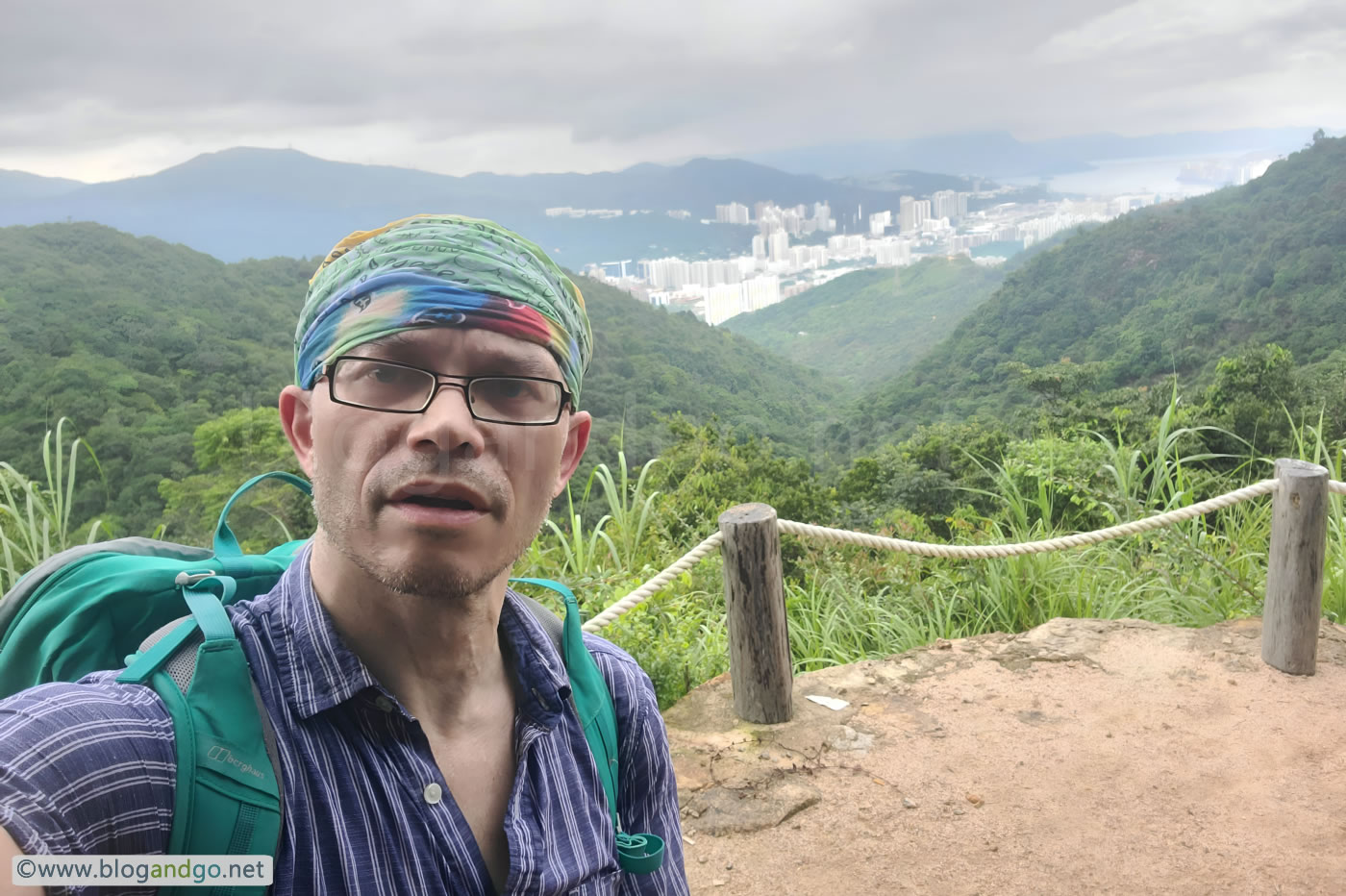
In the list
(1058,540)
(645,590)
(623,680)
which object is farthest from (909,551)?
(623,680)

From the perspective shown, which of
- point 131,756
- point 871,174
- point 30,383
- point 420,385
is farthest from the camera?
point 871,174

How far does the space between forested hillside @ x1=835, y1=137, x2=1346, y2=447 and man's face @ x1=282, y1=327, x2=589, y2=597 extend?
18105mm

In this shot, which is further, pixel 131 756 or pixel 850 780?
pixel 850 780

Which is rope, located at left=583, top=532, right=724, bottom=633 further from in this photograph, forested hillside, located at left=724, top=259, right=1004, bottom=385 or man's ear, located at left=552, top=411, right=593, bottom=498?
forested hillside, located at left=724, top=259, right=1004, bottom=385

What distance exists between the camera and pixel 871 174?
78.3 m

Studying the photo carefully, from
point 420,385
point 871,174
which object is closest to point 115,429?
point 420,385

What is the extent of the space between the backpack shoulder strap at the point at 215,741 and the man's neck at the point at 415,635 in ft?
0.35

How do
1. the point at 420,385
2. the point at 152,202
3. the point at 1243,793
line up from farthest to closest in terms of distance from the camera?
the point at 152,202 < the point at 1243,793 < the point at 420,385

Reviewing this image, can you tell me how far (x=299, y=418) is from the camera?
0.92 m

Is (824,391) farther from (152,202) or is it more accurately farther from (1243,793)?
(152,202)

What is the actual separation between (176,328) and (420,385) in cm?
2239

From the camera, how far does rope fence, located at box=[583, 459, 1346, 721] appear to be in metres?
2.63

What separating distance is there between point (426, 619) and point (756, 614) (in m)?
1.91

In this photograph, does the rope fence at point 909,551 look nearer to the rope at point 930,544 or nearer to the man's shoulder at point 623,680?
the rope at point 930,544
